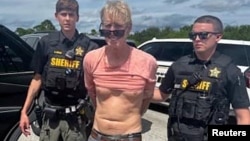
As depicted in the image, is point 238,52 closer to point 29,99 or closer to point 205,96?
point 29,99

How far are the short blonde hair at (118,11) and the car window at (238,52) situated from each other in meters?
4.67

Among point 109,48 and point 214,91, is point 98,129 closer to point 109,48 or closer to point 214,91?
point 109,48

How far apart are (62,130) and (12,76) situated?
4.04 ft

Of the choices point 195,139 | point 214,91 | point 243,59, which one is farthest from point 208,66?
point 243,59

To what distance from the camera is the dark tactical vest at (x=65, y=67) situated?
11.4ft

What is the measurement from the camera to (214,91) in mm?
2828

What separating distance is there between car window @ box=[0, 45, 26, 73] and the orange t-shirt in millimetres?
1872

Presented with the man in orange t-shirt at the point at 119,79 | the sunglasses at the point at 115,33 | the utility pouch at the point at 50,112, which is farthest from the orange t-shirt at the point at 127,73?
the utility pouch at the point at 50,112

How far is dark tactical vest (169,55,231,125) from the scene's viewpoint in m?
Answer: 2.83

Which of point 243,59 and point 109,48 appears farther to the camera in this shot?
point 243,59

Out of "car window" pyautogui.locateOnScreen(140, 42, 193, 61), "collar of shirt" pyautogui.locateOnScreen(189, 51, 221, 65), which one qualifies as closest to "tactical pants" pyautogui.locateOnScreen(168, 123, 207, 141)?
"collar of shirt" pyautogui.locateOnScreen(189, 51, 221, 65)

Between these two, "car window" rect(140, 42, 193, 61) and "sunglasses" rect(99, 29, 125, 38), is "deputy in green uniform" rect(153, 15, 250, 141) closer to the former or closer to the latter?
"sunglasses" rect(99, 29, 125, 38)

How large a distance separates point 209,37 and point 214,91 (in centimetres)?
35

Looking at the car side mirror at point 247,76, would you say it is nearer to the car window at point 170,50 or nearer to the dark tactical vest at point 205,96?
the car window at point 170,50
